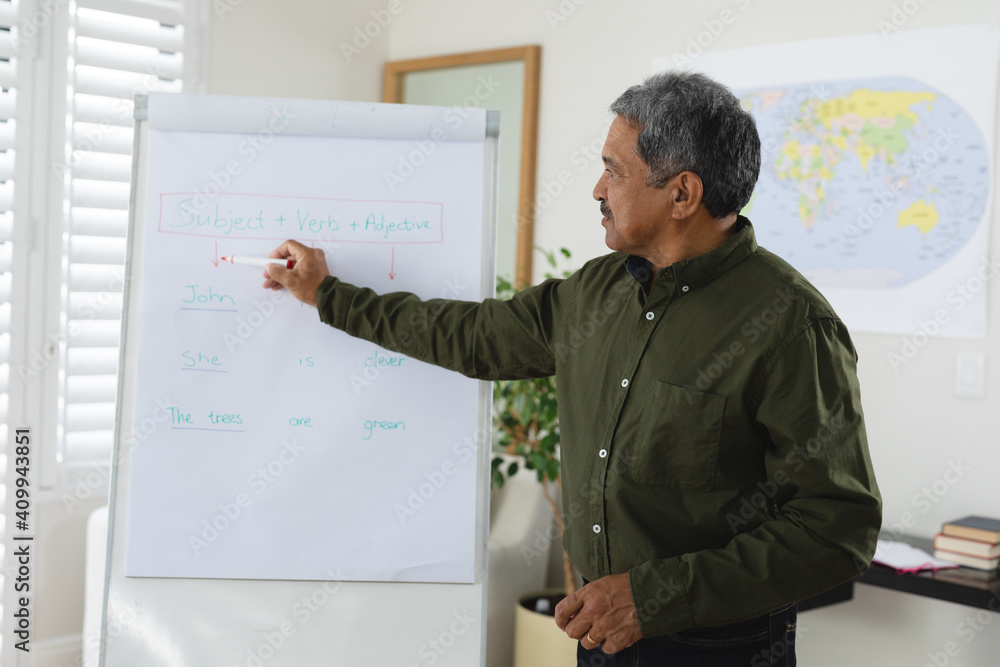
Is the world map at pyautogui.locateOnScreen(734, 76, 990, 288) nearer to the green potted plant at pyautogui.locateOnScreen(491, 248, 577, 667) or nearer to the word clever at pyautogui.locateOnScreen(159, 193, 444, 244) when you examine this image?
the green potted plant at pyautogui.locateOnScreen(491, 248, 577, 667)

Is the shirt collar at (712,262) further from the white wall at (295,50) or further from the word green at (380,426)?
the white wall at (295,50)

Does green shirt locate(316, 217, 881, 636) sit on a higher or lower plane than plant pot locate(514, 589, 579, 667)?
higher

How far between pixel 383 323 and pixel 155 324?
0.40 metres

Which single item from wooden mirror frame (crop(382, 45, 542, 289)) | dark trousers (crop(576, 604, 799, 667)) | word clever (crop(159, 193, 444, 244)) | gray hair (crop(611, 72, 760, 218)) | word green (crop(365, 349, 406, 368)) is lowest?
dark trousers (crop(576, 604, 799, 667))

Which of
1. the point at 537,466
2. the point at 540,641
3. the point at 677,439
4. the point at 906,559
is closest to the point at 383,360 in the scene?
the point at 677,439

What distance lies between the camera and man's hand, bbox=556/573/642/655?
1.18 m

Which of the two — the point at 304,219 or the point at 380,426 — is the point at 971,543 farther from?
the point at 304,219

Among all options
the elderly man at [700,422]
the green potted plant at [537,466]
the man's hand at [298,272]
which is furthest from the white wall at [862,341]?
the man's hand at [298,272]

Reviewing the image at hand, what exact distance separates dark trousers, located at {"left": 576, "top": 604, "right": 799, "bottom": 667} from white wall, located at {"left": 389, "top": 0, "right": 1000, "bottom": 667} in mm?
1130

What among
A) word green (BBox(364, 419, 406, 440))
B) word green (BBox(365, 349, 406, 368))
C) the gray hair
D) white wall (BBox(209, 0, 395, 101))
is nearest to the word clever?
word green (BBox(365, 349, 406, 368))

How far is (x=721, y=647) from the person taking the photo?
126 centimetres

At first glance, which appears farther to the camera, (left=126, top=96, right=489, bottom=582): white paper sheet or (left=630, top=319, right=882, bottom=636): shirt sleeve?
(left=126, top=96, right=489, bottom=582): white paper sheet

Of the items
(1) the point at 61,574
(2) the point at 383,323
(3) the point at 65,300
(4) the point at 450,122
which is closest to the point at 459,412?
(2) the point at 383,323

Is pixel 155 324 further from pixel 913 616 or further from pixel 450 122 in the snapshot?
pixel 913 616
